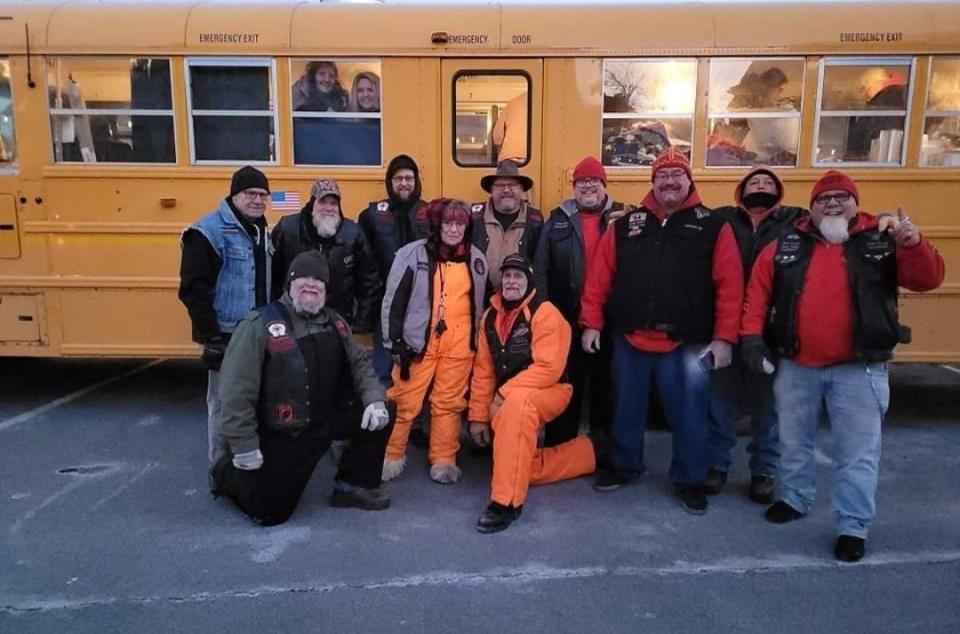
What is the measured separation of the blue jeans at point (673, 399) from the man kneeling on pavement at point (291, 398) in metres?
1.36

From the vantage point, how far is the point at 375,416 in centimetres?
407

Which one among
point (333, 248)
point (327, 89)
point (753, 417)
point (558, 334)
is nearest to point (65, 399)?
point (333, 248)

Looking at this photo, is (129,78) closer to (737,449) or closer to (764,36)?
(764,36)

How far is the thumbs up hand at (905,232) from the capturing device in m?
3.40

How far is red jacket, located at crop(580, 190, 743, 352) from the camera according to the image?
407 cm

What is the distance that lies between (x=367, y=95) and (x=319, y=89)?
1.11 feet

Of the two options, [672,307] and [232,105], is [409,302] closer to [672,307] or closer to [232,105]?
[672,307]

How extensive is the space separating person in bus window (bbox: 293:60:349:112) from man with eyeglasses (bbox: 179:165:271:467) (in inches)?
50.2

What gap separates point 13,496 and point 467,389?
2.69 metres

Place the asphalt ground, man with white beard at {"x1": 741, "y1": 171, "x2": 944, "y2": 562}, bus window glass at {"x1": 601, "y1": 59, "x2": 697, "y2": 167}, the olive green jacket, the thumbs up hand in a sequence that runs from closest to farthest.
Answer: the asphalt ground → the thumbs up hand → man with white beard at {"x1": 741, "y1": 171, "x2": 944, "y2": 562} → the olive green jacket → bus window glass at {"x1": 601, "y1": 59, "x2": 697, "y2": 167}

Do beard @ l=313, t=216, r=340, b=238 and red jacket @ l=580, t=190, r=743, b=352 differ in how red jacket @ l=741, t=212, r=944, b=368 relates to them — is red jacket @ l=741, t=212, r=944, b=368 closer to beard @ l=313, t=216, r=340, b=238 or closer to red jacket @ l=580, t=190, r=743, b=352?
red jacket @ l=580, t=190, r=743, b=352

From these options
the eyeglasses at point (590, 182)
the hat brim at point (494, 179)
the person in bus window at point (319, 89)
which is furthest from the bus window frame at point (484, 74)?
the eyeglasses at point (590, 182)

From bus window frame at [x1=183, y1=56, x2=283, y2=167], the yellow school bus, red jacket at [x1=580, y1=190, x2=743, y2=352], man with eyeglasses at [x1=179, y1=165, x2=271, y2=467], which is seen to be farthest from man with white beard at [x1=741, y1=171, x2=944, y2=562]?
bus window frame at [x1=183, y1=56, x2=283, y2=167]

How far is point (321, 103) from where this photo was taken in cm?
544
